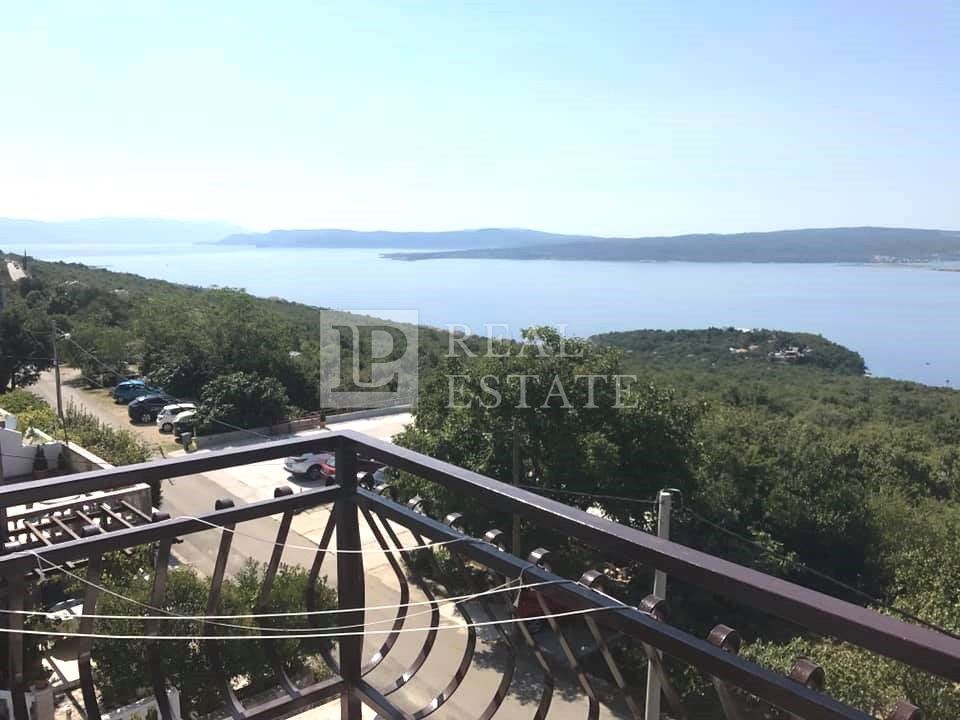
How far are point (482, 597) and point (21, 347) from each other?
80.0 ft

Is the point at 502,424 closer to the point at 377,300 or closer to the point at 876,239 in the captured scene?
the point at 377,300

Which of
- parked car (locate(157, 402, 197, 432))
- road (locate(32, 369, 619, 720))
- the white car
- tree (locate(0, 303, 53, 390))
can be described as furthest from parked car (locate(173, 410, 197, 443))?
tree (locate(0, 303, 53, 390))

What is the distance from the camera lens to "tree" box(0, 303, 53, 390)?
2069 centimetres

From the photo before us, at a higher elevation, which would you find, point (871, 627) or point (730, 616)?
point (871, 627)

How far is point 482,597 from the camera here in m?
1.17

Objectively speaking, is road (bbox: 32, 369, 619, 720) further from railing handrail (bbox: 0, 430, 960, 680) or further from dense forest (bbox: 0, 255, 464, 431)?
dense forest (bbox: 0, 255, 464, 431)

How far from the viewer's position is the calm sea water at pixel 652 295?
2603 inches

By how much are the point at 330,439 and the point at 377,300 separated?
75.5 m

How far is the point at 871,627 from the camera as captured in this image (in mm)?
738

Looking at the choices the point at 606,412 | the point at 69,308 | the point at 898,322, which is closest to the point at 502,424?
the point at 606,412

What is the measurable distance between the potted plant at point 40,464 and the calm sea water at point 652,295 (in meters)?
26.4

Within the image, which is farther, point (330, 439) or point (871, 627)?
point (330, 439)

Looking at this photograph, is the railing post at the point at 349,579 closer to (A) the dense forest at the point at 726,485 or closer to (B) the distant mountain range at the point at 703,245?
(A) the dense forest at the point at 726,485

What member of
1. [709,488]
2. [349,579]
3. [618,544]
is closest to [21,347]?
[709,488]
